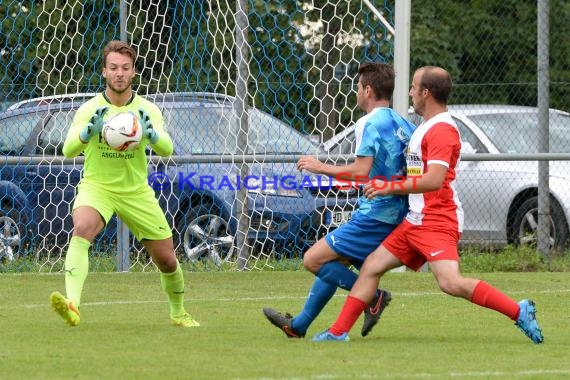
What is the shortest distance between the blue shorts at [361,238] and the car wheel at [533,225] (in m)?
6.47

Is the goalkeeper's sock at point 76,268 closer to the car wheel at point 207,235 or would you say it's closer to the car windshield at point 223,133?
the car wheel at point 207,235

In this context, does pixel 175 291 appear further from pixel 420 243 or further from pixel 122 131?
pixel 420 243

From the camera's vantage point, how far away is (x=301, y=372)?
6344mm

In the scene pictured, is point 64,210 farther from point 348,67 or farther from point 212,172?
point 348,67

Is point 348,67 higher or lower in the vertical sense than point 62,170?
higher

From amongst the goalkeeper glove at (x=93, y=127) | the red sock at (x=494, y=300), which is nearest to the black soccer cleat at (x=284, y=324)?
the red sock at (x=494, y=300)

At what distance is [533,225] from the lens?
14008 millimetres

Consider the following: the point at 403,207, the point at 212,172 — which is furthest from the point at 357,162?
the point at 212,172

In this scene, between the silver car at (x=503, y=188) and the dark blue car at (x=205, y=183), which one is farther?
the silver car at (x=503, y=188)

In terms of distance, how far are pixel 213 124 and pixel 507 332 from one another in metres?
5.67

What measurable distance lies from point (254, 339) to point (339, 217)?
18.1ft

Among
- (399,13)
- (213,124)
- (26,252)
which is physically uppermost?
(399,13)

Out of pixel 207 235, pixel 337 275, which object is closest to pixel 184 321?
pixel 337 275

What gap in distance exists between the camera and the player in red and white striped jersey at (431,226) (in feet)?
24.2
